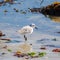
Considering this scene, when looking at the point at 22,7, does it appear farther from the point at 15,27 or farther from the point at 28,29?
the point at 28,29

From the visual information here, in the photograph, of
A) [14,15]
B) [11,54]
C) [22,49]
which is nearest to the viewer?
[11,54]

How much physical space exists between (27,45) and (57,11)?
401 inches

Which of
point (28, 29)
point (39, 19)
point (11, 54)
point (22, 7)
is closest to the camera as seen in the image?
point (11, 54)

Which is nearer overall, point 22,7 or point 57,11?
point 57,11

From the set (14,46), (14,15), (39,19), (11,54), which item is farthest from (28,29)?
(14,15)

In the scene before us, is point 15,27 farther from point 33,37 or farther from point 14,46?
point 14,46

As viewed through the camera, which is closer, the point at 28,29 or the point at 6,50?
the point at 6,50

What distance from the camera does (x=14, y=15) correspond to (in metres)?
21.4

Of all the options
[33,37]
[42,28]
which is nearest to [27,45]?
[33,37]

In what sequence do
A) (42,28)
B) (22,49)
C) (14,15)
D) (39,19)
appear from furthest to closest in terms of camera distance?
(14,15)
(39,19)
(42,28)
(22,49)

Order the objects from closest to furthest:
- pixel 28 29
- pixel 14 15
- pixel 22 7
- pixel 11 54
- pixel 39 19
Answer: pixel 11 54, pixel 28 29, pixel 39 19, pixel 14 15, pixel 22 7

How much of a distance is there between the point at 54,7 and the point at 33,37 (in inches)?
358

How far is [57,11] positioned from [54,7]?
0.53 metres

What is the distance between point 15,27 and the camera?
53.8 feet
